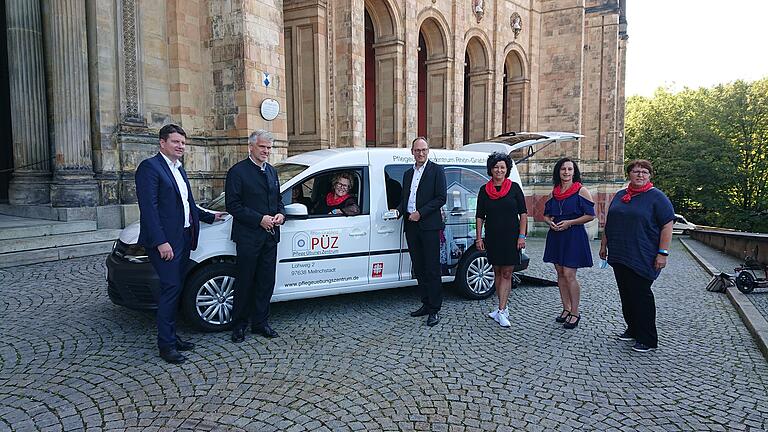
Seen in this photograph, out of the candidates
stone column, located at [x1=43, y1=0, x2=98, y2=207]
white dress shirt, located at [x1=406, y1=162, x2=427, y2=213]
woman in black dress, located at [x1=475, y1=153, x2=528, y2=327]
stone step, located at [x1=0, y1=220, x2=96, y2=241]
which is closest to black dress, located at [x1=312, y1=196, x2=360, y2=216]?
white dress shirt, located at [x1=406, y1=162, x2=427, y2=213]

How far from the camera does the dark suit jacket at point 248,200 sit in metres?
4.84

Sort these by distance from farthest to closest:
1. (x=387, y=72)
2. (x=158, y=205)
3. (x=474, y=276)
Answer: (x=387, y=72) < (x=474, y=276) < (x=158, y=205)

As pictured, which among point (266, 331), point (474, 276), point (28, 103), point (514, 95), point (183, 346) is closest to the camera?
point (183, 346)

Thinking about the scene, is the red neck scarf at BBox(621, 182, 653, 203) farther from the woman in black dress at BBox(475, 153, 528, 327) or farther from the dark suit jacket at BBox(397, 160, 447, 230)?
the dark suit jacket at BBox(397, 160, 447, 230)

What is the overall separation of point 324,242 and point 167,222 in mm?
1826

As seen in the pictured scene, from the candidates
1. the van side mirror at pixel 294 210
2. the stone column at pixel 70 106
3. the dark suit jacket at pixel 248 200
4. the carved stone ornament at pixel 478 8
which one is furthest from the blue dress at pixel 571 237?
the carved stone ornament at pixel 478 8

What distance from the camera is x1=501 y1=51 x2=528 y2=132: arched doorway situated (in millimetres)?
24234

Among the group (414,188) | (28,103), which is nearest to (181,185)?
(414,188)

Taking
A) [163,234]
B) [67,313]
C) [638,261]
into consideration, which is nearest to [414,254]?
[638,261]

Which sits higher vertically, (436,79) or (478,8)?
(478,8)

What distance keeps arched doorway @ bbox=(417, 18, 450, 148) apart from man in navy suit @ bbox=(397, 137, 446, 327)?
1407cm

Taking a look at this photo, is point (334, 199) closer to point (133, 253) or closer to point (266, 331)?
point (266, 331)

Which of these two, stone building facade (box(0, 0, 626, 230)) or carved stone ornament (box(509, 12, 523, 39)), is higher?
carved stone ornament (box(509, 12, 523, 39))

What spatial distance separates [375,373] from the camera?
433 centimetres
